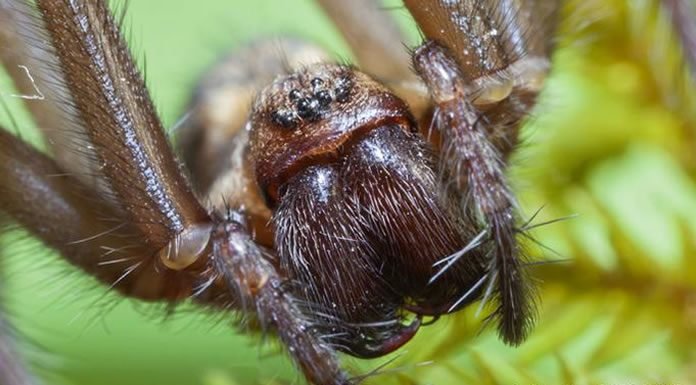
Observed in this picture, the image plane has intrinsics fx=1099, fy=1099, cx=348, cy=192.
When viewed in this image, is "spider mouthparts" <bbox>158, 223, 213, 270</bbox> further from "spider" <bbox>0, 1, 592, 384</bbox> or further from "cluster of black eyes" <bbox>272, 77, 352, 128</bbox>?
"cluster of black eyes" <bbox>272, 77, 352, 128</bbox>

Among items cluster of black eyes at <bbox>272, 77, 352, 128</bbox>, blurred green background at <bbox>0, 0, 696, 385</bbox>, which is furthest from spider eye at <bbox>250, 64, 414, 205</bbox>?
blurred green background at <bbox>0, 0, 696, 385</bbox>

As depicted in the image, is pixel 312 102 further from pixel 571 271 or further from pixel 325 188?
pixel 571 271

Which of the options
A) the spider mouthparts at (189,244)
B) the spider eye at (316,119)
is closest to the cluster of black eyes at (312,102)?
the spider eye at (316,119)

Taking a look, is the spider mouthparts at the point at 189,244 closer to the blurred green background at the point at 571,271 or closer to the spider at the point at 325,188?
the spider at the point at 325,188

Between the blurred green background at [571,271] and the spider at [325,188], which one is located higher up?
the spider at [325,188]

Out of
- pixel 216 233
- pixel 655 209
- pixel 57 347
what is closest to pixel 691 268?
pixel 655 209

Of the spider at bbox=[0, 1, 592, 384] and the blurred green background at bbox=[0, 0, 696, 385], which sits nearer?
the spider at bbox=[0, 1, 592, 384]

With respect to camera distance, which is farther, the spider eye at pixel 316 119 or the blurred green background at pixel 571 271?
the blurred green background at pixel 571 271

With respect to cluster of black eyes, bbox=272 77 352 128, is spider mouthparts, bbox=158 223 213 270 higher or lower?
lower

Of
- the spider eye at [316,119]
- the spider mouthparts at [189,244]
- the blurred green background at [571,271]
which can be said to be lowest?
the blurred green background at [571,271]
